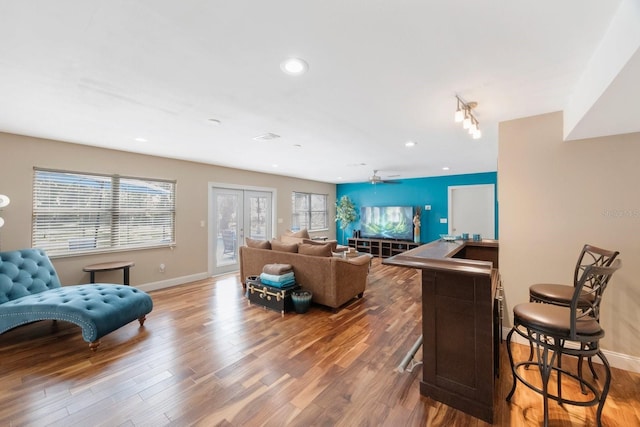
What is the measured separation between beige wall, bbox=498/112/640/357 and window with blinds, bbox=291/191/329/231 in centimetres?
543

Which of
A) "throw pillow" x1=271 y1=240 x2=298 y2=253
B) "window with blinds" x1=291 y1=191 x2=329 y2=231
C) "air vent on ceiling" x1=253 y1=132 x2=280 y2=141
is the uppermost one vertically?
"air vent on ceiling" x1=253 y1=132 x2=280 y2=141

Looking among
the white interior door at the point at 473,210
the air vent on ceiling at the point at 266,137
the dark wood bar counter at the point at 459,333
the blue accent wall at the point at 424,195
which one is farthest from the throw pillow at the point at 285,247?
the white interior door at the point at 473,210

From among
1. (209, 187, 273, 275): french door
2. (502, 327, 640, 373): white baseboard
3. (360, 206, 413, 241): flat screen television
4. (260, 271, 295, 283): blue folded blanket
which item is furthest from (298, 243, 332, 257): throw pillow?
(360, 206, 413, 241): flat screen television

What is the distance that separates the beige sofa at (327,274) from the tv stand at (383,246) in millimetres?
3701

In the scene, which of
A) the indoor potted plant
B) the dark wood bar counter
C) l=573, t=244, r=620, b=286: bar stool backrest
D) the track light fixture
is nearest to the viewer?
the dark wood bar counter

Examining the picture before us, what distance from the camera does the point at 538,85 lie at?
6.70ft

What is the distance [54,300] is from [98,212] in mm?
1830

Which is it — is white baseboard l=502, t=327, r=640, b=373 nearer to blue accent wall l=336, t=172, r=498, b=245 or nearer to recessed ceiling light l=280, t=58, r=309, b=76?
recessed ceiling light l=280, t=58, r=309, b=76

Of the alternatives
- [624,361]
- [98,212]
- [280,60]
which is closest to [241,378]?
[280,60]

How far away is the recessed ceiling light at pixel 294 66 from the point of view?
173 centimetres

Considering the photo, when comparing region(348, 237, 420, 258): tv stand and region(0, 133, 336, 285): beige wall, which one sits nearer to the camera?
region(0, 133, 336, 285): beige wall

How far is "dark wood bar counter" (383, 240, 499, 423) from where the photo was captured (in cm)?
165

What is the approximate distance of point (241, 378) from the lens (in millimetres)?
2096

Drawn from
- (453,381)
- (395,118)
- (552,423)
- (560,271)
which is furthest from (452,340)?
(395,118)
